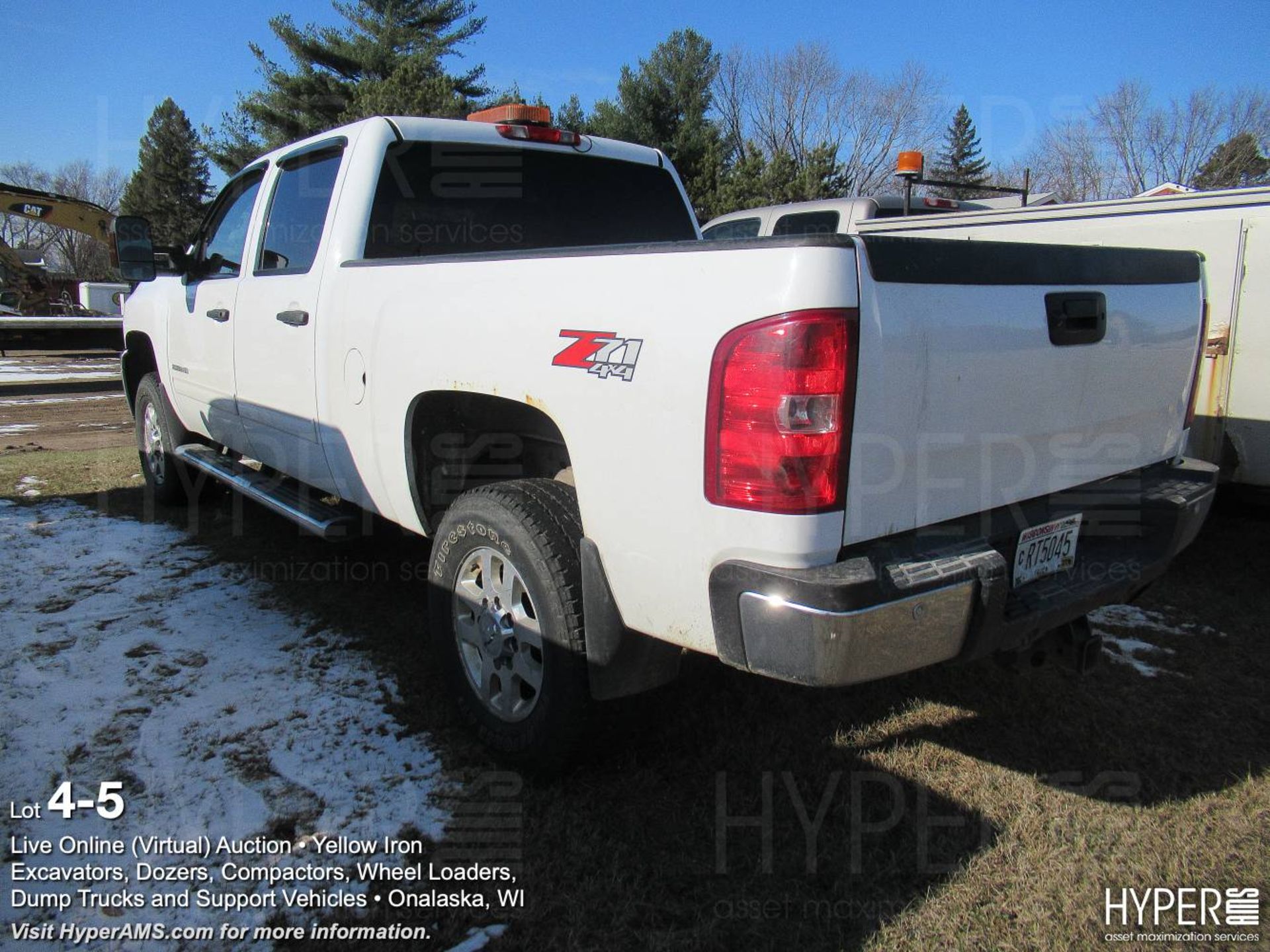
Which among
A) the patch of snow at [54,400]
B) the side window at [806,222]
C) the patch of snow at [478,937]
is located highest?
the side window at [806,222]

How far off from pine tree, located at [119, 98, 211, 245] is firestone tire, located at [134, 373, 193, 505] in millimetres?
38696

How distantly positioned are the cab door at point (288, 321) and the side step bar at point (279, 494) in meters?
0.11

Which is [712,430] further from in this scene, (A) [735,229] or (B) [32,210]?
(B) [32,210]

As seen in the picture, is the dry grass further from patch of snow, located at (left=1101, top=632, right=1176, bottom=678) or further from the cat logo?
the cat logo

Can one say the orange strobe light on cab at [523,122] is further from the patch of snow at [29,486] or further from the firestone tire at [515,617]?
the patch of snow at [29,486]

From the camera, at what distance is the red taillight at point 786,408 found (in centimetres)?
187

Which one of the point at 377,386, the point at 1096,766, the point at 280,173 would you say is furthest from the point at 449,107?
the point at 1096,766

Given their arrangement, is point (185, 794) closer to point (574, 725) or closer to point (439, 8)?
point (574, 725)

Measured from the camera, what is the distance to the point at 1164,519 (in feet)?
8.80

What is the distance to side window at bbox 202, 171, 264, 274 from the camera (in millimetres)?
4438

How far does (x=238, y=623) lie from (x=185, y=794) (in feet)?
4.62

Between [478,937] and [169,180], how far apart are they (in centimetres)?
4661

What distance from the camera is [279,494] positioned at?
13.1 ft

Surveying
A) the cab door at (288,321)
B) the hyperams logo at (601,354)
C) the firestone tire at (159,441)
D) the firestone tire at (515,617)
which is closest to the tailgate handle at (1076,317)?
the hyperams logo at (601,354)
